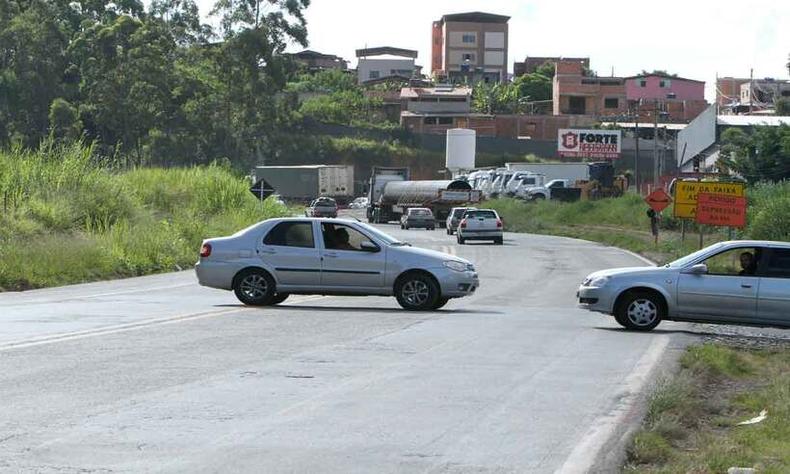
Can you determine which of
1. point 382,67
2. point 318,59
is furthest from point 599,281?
point 318,59

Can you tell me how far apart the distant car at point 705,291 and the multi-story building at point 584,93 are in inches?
4630

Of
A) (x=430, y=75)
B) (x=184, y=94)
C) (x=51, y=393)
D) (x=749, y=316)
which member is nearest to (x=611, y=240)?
(x=184, y=94)

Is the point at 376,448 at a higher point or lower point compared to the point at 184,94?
lower

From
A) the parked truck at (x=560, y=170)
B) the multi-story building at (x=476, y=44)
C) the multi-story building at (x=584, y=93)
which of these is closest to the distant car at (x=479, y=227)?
the parked truck at (x=560, y=170)

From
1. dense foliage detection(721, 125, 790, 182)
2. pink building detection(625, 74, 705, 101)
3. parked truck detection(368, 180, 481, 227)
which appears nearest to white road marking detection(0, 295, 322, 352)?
dense foliage detection(721, 125, 790, 182)

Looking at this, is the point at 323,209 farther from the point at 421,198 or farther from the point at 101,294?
the point at 101,294

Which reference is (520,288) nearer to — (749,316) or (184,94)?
(749,316)

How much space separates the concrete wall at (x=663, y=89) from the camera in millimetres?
148250

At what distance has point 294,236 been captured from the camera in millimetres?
23609

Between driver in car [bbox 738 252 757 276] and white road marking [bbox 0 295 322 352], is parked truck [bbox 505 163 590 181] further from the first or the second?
driver in car [bbox 738 252 757 276]

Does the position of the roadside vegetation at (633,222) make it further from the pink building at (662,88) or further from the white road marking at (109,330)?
the pink building at (662,88)

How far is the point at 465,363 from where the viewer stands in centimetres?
1534

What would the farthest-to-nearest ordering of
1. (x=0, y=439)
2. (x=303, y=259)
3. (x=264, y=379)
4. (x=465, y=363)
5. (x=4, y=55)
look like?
(x=4, y=55) < (x=303, y=259) < (x=465, y=363) < (x=264, y=379) < (x=0, y=439)

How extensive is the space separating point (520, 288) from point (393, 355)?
17.4m
